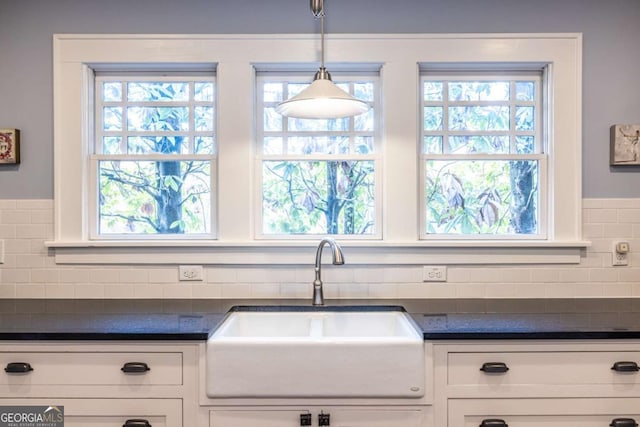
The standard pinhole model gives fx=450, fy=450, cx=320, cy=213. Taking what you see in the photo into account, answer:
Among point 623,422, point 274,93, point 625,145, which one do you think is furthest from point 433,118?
point 623,422

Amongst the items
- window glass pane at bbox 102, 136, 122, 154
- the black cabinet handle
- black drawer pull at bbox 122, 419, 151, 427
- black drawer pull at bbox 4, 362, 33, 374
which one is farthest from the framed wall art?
black drawer pull at bbox 4, 362, 33, 374

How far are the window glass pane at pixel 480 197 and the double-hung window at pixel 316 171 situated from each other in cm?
34

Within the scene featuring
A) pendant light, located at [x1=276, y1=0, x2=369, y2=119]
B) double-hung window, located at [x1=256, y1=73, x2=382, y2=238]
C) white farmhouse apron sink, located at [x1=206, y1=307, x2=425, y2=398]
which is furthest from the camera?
double-hung window, located at [x1=256, y1=73, x2=382, y2=238]

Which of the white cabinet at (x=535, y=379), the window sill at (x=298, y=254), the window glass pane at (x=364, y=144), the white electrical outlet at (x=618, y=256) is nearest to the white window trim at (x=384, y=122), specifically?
the window sill at (x=298, y=254)

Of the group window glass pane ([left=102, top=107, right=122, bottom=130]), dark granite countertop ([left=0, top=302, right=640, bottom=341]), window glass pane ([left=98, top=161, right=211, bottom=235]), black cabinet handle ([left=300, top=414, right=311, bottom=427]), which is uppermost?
window glass pane ([left=102, top=107, right=122, bottom=130])

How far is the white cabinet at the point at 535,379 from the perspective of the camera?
1659 millimetres

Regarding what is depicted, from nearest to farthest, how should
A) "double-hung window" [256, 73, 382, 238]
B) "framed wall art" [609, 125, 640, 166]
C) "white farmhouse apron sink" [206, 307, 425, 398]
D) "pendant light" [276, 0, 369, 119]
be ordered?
1. "white farmhouse apron sink" [206, 307, 425, 398]
2. "pendant light" [276, 0, 369, 119]
3. "framed wall art" [609, 125, 640, 166]
4. "double-hung window" [256, 73, 382, 238]

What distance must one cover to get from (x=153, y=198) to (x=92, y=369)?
38.8 inches

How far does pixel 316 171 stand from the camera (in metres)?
2.38

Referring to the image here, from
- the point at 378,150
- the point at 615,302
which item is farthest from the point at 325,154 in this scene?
the point at 615,302

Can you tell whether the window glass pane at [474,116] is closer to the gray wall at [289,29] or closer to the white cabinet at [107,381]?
the gray wall at [289,29]

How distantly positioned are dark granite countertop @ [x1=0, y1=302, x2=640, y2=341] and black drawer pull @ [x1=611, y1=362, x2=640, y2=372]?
0.32 feet

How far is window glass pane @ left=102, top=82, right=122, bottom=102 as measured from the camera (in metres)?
2.39

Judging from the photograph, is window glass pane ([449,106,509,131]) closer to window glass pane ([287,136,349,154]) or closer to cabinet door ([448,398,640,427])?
window glass pane ([287,136,349,154])
